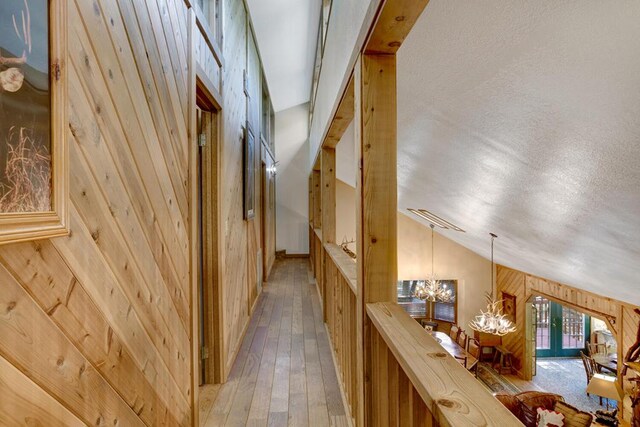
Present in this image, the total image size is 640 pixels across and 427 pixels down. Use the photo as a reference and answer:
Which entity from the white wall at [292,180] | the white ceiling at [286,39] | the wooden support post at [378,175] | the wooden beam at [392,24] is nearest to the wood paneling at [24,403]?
the wooden support post at [378,175]

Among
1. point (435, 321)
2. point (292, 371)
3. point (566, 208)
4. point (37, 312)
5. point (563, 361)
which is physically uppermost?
point (566, 208)

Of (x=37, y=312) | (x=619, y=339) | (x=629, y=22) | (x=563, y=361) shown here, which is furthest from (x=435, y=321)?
(x=37, y=312)

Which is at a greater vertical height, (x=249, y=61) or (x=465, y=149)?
(x=249, y=61)

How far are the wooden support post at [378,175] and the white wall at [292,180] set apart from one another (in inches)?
306

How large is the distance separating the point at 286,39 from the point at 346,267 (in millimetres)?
4317

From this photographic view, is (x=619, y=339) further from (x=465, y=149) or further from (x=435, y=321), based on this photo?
(x=465, y=149)

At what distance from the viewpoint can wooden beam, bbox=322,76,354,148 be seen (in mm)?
2333

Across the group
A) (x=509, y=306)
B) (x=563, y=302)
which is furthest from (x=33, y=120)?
(x=509, y=306)

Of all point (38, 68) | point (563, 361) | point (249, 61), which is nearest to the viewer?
point (38, 68)

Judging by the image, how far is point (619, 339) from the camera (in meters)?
6.23

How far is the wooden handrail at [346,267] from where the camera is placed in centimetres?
204

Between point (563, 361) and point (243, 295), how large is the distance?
10.3 m

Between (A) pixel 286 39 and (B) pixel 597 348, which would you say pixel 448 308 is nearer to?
(B) pixel 597 348

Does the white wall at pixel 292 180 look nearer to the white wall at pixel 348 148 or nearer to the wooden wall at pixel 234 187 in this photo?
the white wall at pixel 348 148
